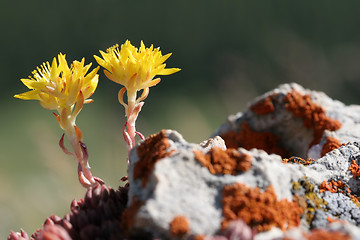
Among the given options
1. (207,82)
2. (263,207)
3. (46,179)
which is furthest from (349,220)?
(207,82)

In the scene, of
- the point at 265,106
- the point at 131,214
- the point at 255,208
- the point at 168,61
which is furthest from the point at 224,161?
the point at 168,61

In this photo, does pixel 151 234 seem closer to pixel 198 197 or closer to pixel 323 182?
pixel 198 197

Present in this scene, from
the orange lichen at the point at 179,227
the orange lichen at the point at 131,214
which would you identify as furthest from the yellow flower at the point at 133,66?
the orange lichen at the point at 179,227

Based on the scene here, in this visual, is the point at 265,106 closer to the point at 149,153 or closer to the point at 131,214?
the point at 149,153

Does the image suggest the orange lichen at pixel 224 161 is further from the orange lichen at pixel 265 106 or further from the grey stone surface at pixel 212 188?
the orange lichen at pixel 265 106

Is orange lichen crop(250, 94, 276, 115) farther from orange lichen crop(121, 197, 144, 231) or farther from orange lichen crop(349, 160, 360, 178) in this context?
orange lichen crop(121, 197, 144, 231)

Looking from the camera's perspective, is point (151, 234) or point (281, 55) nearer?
point (151, 234)
